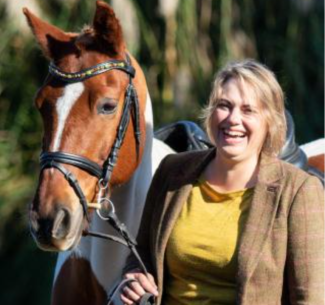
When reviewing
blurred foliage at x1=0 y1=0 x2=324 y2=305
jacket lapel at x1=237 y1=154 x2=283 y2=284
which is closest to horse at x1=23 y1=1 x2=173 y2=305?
jacket lapel at x1=237 y1=154 x2=283 y2=284

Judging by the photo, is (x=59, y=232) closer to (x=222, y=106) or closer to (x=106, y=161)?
(x=106, y=161)

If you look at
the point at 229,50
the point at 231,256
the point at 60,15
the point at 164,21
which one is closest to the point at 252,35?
the point at 229,50

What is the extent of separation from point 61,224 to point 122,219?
19.6 inches

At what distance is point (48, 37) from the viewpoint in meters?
3.22

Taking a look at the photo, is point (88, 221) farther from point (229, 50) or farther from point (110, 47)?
point (229, 50)

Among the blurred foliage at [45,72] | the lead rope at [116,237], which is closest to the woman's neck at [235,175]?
the lead rope at [116,237]

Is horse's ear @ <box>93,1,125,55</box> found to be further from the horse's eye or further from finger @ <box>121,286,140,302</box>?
finger @ <box>121,286,140,302</box>

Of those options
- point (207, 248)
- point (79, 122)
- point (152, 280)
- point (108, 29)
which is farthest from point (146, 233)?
point (108, 29)

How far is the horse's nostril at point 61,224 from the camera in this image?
287 centimetres

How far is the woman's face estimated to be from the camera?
277 centimetres

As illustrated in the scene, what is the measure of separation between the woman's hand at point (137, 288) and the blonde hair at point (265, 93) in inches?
18.2

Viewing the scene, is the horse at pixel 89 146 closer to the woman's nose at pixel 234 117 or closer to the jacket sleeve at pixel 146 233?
the jacket sleeve at pixel 146 233

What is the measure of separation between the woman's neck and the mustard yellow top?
0.07 ft

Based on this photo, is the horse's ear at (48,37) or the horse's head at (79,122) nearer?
the horse's head at (79,122)
